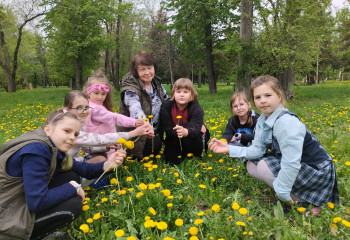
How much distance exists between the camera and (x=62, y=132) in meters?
1.82

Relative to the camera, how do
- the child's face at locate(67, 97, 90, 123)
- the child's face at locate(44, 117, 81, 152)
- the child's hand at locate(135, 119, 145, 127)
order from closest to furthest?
the child's face at locate(44, 117, 81, 152), the child's face at locate(67, 97, 90, 123), the child's hand at locate(135, 119, 145, 127)

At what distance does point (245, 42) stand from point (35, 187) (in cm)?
906

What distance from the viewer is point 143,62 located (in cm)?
334

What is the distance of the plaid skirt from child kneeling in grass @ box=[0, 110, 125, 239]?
1.74 meters

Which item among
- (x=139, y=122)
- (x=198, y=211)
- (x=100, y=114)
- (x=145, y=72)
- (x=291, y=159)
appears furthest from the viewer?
(x=145, y=72)

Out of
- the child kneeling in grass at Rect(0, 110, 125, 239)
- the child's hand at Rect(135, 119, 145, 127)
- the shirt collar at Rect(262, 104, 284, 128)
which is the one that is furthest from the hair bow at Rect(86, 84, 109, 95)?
the shirt collar at Rect(262, 104, 284, 128)

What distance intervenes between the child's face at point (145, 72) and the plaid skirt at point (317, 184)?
2.18 m

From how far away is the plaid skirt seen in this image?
199 centimetres

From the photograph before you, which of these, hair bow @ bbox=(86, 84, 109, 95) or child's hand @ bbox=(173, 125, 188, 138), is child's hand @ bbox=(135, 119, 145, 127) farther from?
hair bow @ bbox=(86, 84, 109, 95)

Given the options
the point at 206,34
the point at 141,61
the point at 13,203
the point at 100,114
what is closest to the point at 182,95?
the point at 141,61

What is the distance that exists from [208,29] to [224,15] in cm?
126

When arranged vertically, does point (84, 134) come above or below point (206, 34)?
below

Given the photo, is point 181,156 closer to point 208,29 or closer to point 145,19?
point 208,29

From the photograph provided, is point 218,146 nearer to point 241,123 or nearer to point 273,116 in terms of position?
point 273,116
